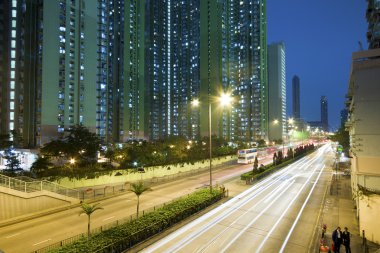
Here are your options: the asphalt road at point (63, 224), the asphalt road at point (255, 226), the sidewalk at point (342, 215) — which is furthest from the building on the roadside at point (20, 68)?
the sidewalk at point (342, 215)

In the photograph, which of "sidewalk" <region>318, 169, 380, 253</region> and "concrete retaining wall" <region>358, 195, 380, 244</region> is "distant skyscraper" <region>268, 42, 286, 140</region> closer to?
"sidewalk" <region>318, 169, 380, 253</region>

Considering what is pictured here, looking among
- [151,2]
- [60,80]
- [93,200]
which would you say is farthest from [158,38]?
[93,200]

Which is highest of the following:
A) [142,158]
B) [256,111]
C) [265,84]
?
[265,84]

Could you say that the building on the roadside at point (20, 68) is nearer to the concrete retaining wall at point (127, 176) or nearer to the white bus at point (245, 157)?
the concrete retaining wall at point (127, 176)

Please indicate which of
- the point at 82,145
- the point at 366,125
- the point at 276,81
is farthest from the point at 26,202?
the point at 276,81

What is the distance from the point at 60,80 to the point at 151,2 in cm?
9693

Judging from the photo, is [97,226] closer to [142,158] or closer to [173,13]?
[142,158]

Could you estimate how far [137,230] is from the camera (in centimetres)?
1633

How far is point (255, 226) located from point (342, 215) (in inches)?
337

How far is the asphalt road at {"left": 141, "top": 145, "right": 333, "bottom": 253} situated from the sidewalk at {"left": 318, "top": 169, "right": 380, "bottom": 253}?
85 cm

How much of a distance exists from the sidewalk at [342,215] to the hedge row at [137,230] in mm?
9455

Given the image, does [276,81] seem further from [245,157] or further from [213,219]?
[213,219]

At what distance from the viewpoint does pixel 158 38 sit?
498 ft

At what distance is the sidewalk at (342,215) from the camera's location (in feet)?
57.0
